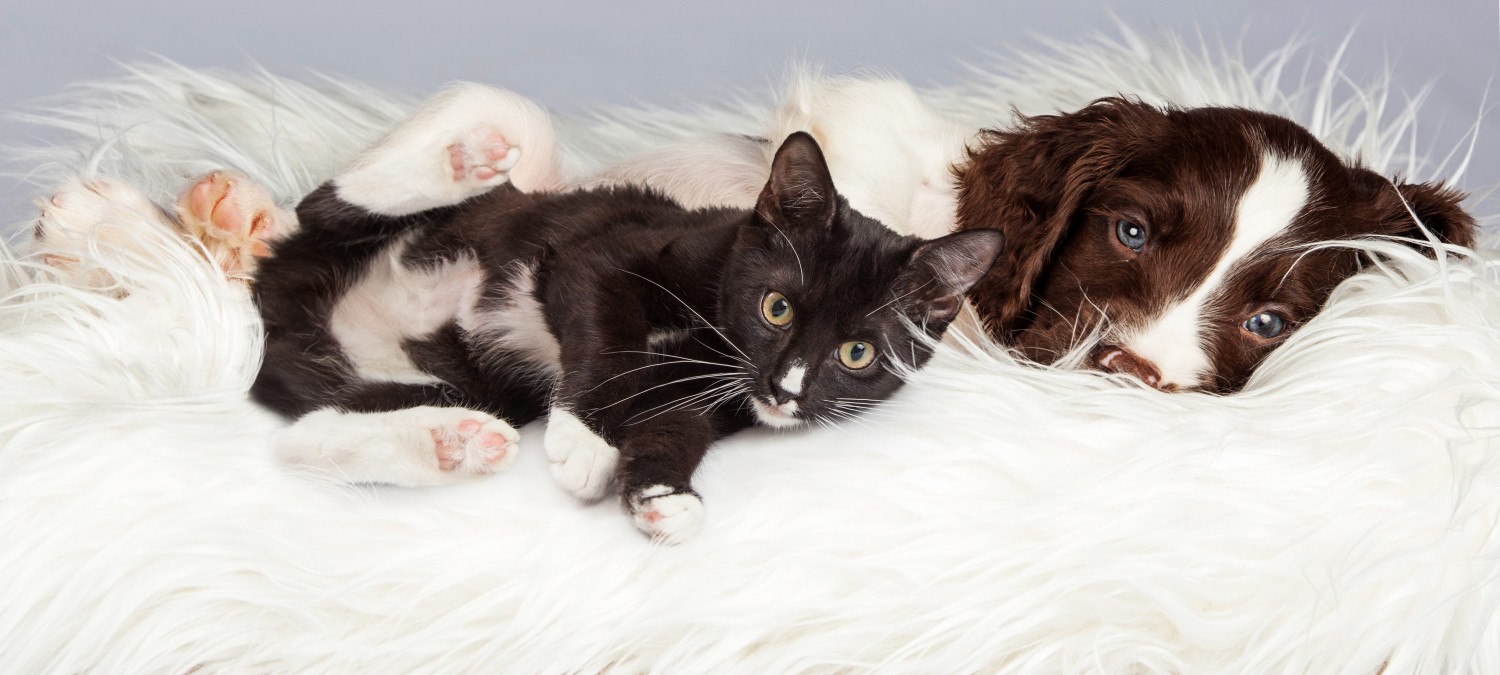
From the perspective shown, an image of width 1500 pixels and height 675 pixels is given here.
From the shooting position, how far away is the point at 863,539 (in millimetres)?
1594

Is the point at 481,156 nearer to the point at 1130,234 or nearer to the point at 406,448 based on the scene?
the point at 406,448

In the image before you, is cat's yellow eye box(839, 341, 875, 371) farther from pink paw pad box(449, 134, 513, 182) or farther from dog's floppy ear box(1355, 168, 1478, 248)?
dog's floppy ear box(1355, 168, 1478, 248)

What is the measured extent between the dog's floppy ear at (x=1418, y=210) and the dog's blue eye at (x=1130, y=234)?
381mm

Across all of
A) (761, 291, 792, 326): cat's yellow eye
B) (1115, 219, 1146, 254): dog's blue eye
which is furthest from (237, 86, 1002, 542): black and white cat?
(1115, 219, 1146, 254): dog's blue eye

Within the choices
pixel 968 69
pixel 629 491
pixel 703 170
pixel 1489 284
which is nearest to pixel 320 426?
pixel 629 491

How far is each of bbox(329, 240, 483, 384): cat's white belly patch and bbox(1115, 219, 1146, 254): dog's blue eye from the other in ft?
3.42

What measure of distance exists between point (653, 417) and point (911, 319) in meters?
0.39

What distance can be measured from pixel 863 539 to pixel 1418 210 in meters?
1.14

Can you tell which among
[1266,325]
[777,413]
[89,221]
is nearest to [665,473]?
[777,413]

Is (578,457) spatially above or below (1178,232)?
below

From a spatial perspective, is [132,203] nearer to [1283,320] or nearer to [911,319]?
[911,319]

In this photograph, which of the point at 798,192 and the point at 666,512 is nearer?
the point at 666,512

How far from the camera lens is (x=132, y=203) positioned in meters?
2.04

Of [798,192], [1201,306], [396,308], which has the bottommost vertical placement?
[396,308]
